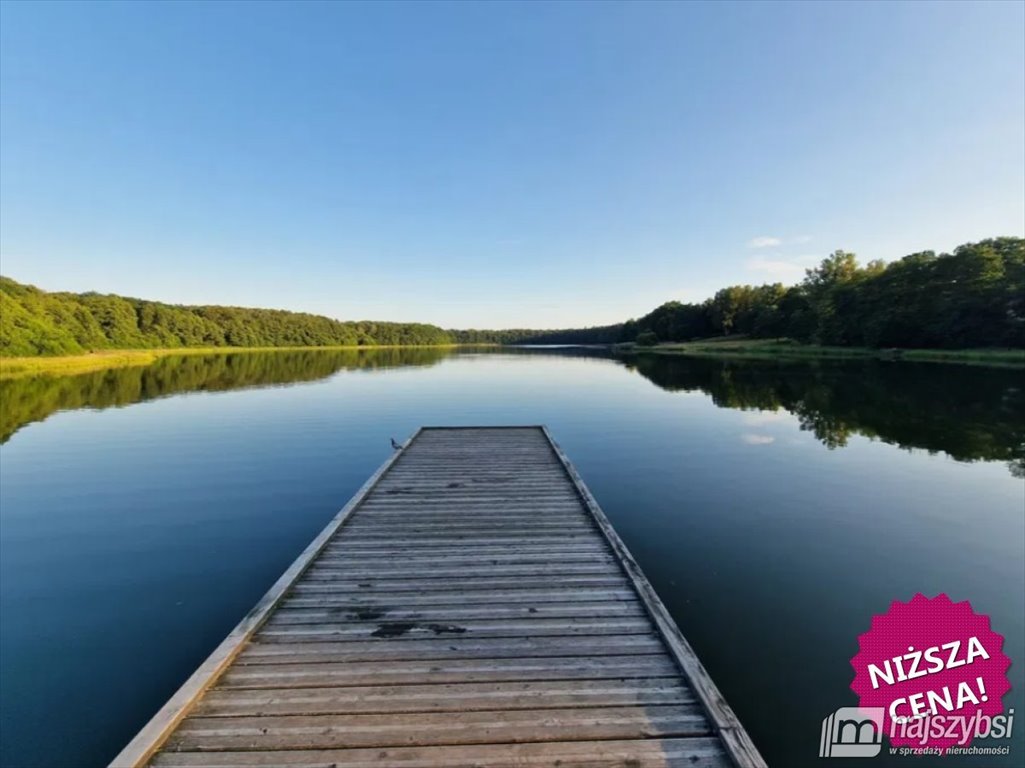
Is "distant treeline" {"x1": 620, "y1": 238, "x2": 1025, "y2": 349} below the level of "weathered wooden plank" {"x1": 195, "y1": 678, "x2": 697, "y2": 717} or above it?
above

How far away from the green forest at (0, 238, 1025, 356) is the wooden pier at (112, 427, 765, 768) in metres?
58.7

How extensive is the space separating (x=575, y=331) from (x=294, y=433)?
183991 mm

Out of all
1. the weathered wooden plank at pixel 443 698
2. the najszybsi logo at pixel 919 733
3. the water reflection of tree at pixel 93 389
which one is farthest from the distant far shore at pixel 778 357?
the weathered wooden plank at pixel 443 698

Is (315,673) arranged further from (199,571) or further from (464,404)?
(464,404)

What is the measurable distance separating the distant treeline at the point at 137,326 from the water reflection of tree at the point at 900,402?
65.2 metres

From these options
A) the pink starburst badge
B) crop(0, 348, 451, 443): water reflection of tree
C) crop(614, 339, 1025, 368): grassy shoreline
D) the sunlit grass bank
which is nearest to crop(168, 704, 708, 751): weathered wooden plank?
the pink starburst badge

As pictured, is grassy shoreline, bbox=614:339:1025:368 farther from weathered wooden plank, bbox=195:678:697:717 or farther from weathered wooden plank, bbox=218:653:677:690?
weathered wooden plank, bbox=195:678:697:717

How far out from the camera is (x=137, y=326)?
3255 inches

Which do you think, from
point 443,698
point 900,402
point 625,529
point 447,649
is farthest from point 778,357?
point 443,698

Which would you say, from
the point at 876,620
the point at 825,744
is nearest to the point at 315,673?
the point at 825,744

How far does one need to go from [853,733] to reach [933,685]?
747mm

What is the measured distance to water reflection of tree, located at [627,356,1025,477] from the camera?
14742mm

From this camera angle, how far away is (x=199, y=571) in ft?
23.1

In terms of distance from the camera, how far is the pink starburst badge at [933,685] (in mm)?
3906
